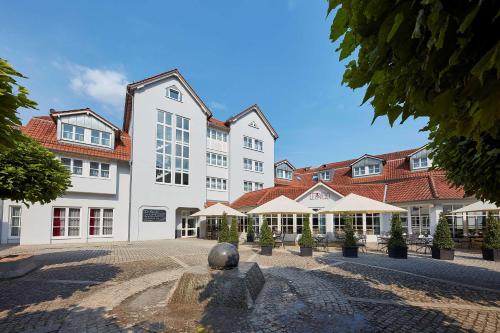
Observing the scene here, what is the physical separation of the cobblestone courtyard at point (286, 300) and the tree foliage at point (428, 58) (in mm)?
4810

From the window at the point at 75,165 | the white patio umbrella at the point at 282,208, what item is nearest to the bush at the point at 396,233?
the white patio umbrella at the point at 282,208

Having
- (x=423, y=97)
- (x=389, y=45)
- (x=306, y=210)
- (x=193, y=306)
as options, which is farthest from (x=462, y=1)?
(x=306, y=210)

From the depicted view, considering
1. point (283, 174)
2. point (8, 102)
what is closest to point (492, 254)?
point (8, 102)

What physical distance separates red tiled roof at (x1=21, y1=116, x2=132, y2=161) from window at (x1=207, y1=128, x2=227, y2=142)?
8.79 meters

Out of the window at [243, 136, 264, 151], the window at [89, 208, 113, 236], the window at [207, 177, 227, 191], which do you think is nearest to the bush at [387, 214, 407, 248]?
the window at [207, 177, 227, 191]

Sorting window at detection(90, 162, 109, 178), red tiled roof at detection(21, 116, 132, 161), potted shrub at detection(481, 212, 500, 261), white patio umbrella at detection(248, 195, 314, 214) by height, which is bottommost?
potted shrub at detection(481, 212, 500, 261)

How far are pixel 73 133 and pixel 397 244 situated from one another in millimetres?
22912

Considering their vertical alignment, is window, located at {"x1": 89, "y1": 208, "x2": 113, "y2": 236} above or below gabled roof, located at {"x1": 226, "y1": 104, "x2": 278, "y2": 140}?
below

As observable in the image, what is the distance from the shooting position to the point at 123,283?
9.43 meters

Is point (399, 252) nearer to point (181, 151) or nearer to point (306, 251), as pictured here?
point (306, 251)

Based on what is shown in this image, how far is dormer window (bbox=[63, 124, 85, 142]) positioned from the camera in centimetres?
2298

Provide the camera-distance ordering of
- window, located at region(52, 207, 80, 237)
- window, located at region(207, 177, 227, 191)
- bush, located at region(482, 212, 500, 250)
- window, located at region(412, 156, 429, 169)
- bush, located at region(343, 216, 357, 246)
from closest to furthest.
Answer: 1. bush, located at region(482, 212, 500, 250)
2. bush, located at region(343, 216, 357, 246)
3. window, located at region(52, 207, 80, 237)
4. window, located at region(412, 156, 429, 169)
5. window, located at region(207, 177, 227, 191)

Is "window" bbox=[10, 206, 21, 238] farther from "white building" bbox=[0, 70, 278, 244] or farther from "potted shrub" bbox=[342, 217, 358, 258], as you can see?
"potted shrub" bbox=[342, 217, 358, 258]

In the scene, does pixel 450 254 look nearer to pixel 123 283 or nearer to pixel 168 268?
pixel 168 268
